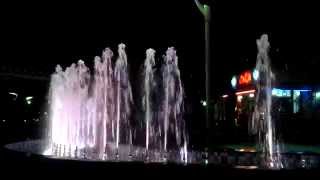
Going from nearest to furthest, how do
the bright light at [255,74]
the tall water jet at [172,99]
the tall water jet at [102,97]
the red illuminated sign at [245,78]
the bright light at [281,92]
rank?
1. the tall water jet at [102,97]
2. the tall water jet at [172,99]
3. the bright light at [255,74]
4. the bright light at [281,92]
5. the red illuminated sign at [245,78]

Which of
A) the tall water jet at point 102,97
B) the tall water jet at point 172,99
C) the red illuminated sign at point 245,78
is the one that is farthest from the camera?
the red illuminated sign at point 245,78

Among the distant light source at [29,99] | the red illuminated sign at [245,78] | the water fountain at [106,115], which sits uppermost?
the distant light source at [29,99]

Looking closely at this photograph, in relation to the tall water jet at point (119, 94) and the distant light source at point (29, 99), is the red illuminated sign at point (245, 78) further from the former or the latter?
the distant light source at point (29, 99)

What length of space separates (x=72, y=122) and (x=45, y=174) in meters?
14.6

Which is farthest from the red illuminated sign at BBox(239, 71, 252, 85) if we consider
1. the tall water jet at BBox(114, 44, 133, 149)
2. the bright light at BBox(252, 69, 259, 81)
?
the tall water jet at BBox(114, 44, 133, 149)

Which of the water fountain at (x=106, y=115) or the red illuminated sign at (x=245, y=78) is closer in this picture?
the water fountain at (x=106, y=115)

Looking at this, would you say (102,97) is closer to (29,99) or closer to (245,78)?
(245,78)

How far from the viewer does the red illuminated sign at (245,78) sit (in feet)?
Answer: 115

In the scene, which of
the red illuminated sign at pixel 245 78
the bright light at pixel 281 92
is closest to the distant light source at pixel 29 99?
the red illuminated sign at pixel 245 78

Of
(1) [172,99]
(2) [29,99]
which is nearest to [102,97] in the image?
(1) [172,99]

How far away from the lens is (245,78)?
35.6 meters

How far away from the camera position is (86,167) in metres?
11.6

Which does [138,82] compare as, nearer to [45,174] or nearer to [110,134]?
[110,134]

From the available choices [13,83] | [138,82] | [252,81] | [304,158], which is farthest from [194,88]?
[304,158]
